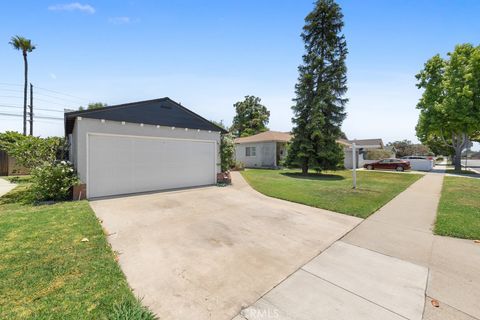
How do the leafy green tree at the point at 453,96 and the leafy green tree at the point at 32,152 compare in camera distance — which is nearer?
the leafy green tree at the point at 32,152

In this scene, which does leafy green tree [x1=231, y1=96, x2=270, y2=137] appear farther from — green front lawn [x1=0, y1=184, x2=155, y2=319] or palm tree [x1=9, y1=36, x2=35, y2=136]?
green front lawn [x1=0, y1=184, x2=155, y2=319]

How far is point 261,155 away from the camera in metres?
21.8

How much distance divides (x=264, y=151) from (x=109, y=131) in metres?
15.4

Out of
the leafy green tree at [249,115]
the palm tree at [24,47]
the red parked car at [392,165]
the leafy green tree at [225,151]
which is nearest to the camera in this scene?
the leafy green tree at [225,151]

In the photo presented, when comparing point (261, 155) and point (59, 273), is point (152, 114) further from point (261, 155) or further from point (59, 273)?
point (261, 155)

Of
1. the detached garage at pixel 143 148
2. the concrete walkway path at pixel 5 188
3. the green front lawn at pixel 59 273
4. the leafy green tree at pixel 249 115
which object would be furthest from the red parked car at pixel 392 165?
the concrete walkway path at pixel 5 188

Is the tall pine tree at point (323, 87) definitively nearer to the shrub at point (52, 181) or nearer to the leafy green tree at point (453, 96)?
the leafy green tree at point (453, 96)

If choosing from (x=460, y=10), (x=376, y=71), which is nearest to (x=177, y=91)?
(x=376, y=71)

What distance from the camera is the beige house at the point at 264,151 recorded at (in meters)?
20.8

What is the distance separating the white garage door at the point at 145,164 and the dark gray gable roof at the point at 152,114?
2.44 ft

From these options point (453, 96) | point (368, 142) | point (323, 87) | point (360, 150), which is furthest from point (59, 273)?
point (368, 142)

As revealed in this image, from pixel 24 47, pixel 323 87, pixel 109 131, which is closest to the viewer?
pixel 109 131

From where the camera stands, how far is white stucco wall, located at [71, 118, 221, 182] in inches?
302

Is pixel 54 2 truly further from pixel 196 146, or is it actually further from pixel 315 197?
pixel 315 197
